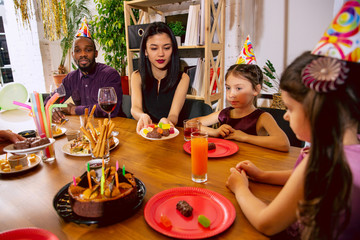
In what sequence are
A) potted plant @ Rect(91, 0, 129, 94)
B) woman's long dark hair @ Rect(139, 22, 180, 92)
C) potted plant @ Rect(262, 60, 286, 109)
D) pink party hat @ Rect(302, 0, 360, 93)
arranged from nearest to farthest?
pink party hat @ Rect(302, 0, 360, 93) < woman's long dark hair @ Rect(139, 22, 180, 92) < potted plant @ Rect(262, 60, 286, 109) < potted plant @ Rect(91, 0, 129, 94)

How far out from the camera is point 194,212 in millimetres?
720

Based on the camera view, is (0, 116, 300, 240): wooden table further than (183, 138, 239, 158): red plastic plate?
No

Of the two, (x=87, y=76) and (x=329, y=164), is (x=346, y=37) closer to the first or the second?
(x=329, y=164)

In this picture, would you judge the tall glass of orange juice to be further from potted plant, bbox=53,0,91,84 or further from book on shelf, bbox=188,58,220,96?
potted plant, bbox=53,0,91,84

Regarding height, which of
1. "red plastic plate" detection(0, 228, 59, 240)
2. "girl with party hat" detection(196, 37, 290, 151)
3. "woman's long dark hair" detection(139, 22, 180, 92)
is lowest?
"red plastic plate" detection(0, 228, 59, 240)

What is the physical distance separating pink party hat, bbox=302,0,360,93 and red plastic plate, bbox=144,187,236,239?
0.41 meters

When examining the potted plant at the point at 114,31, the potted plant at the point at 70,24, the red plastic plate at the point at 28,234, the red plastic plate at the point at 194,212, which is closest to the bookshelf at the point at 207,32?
the potted plant at the point at 114,31

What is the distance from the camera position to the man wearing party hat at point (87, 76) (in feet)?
7.66

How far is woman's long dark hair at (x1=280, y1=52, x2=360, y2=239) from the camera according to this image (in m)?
0.51

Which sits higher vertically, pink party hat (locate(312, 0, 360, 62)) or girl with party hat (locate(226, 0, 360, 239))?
pink party hat (locate(312, 0, 360, 62))

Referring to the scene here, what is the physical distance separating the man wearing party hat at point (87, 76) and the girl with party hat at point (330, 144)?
6.24ft

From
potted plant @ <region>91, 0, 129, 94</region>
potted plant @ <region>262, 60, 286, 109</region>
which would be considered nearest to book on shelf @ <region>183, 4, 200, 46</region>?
potted plant @ <region>262, 60, 286, 109</region>

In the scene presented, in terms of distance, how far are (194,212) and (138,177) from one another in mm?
306

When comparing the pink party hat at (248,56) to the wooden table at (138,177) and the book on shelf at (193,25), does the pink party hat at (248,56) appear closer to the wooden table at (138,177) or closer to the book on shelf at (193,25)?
the wooden table at (138,177)
